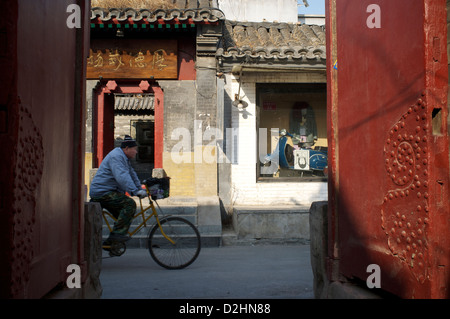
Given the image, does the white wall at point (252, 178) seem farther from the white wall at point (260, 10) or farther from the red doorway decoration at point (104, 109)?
the white wall at point (260, 10)

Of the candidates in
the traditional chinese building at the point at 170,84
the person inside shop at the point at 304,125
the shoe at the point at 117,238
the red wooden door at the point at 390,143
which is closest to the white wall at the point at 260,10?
the traditional chinese building at the point at 170,84

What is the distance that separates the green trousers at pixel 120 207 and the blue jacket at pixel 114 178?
85mm

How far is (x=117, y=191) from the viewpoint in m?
5.78

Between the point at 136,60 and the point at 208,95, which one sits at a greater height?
the point at 136,60

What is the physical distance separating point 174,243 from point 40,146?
3.67 meters

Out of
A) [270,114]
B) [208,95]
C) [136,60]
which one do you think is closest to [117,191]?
[208,95]

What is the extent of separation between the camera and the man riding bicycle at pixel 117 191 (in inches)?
220

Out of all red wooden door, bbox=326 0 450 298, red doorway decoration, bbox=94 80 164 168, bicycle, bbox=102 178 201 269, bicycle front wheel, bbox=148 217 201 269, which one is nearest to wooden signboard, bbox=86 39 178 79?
red doorway decoration, bbox=94 80 164 168

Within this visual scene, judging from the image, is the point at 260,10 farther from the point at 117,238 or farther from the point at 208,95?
the point at 117,238

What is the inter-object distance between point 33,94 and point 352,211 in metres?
2.44

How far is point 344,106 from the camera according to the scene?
332 centimetres

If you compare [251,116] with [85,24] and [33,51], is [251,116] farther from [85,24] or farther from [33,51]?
[33,51]

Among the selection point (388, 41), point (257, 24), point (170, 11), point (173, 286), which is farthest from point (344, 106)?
point (257, 24)

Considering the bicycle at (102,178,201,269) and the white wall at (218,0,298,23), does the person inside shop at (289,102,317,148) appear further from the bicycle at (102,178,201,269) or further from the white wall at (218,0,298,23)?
the white wall at (218,0,298,23)
